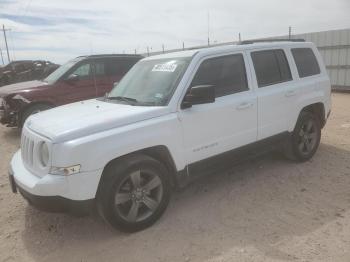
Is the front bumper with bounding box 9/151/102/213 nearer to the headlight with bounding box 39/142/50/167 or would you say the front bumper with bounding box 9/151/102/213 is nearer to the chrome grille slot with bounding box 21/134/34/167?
the headlight with bounding box 39/142/50/167

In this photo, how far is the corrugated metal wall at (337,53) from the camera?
13.8m

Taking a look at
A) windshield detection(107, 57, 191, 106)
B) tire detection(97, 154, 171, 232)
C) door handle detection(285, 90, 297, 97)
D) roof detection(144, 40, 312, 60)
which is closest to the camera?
tire detection(97, 154, 171, 232)

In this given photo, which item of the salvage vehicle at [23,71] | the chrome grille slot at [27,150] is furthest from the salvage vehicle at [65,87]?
the salvage vehicle at [23,71]

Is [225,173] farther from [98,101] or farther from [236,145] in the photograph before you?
[98,101]

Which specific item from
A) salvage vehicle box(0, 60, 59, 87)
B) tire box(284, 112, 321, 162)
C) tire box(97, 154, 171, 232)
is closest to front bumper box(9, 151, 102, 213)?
tire box(97, 154, 171, 232)

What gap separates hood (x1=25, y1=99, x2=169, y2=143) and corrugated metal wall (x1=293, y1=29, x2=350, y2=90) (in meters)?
12.5

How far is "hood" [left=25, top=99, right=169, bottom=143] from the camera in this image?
3.30 metres

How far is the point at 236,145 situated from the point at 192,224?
121 cm

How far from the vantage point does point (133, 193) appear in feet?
11.8

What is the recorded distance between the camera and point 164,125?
370 cm

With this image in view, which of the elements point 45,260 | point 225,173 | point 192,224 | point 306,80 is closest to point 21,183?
point 45,260

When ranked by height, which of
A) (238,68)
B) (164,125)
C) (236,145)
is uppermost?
(238,68)

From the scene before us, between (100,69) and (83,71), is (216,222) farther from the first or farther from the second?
(100,69)

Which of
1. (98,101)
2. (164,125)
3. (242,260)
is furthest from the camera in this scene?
(98,101)
